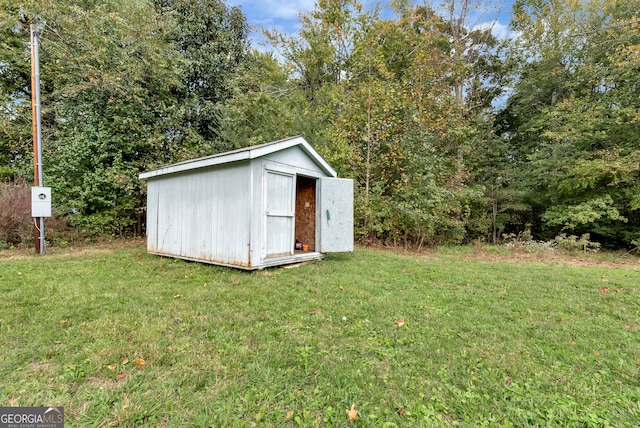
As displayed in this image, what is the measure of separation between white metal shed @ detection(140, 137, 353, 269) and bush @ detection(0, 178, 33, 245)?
3.78 m

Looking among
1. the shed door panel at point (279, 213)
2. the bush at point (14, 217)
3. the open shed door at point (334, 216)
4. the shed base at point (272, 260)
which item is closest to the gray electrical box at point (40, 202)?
the bush at point (14, 217)

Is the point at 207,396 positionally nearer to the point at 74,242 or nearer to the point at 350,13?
the point at 74,242

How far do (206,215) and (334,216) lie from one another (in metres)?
2.54

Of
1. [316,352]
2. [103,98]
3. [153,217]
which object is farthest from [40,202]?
[316,352]

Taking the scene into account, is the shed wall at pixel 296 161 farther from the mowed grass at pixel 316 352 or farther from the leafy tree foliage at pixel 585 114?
the leafy tree foliage at pixel 585 114

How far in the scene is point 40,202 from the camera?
6195 millimetres

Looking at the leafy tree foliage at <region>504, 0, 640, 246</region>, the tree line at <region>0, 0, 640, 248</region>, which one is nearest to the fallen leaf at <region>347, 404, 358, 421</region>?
the tree line at <region>0, 0, 640, 248</region>

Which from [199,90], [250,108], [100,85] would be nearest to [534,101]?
[250,108]

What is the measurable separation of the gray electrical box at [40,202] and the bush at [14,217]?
62.7 inches

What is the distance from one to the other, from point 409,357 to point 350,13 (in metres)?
14.0

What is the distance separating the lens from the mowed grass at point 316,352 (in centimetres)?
162

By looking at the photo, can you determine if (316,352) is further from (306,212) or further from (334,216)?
(306,212)

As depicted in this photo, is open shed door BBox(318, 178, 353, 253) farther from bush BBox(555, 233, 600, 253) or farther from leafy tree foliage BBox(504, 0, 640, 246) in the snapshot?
leafy tree foliage BBox(504, 0, 640, 246)

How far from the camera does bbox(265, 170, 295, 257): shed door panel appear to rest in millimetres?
5039
